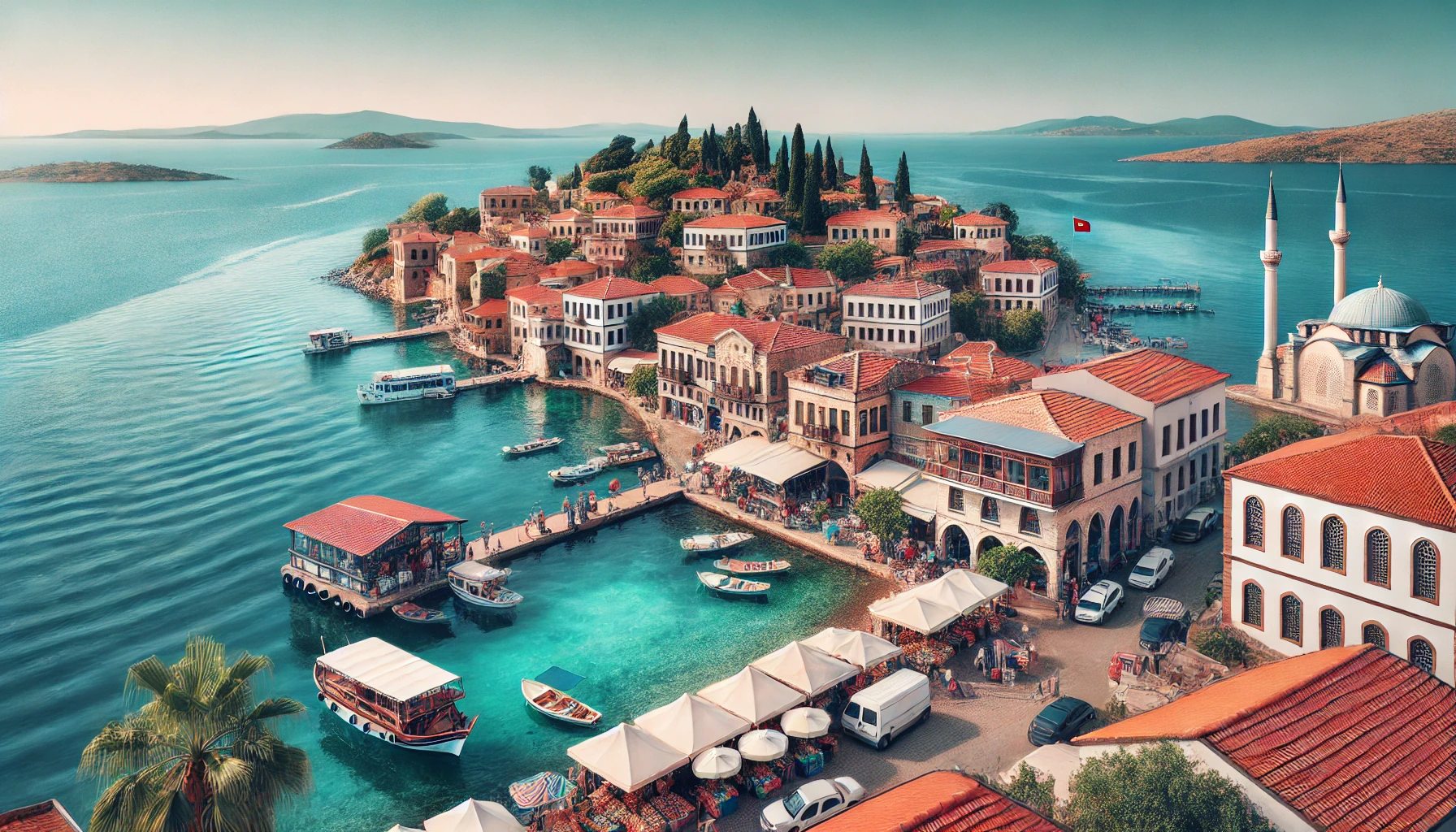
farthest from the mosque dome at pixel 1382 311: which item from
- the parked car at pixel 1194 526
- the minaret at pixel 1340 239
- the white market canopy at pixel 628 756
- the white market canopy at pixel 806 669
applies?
the white market canopy at pixel 628 756

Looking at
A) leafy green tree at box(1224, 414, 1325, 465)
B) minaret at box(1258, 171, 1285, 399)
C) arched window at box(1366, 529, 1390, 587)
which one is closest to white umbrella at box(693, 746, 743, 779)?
arched window at box(1366, 529, 1390, 587)

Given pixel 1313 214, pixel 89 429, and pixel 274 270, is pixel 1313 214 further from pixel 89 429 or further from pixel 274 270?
pixel 89 429

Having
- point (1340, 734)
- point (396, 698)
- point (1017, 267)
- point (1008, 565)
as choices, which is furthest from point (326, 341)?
point (1340, 734)

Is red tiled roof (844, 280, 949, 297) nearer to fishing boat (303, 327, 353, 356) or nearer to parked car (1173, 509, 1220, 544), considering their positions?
parked car (1173, 509, 1220, 544)

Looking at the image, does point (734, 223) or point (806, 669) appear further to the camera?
point (734, 223)

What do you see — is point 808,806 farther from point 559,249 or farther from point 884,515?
point 559,249

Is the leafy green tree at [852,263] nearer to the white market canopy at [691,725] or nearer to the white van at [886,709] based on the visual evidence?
the white van at [886,709]
